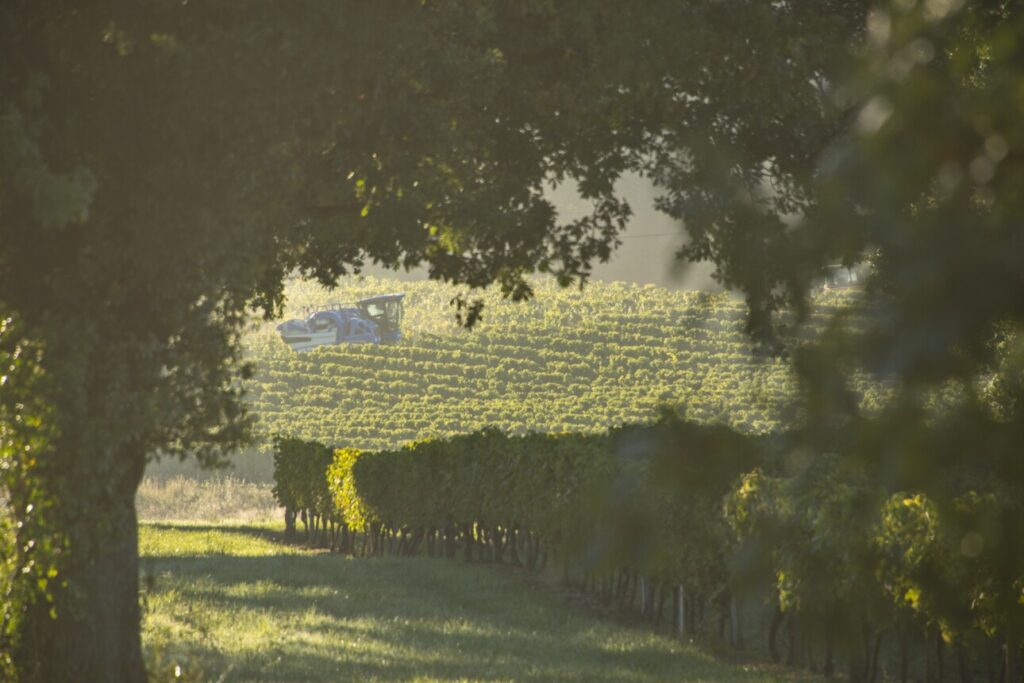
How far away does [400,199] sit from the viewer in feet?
43.1

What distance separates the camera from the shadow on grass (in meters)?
15.4

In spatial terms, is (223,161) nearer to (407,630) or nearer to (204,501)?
(407,630)

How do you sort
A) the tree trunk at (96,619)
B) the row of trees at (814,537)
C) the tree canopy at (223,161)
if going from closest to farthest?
the row of trees at (814,537)
the tree canopy at (223,161)
the tree trunk at (96,619)

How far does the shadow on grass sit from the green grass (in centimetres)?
2

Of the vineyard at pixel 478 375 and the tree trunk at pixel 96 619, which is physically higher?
the vineyard at pixel 478 375

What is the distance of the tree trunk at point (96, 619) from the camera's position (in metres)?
10.5

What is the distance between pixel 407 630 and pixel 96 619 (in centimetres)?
849

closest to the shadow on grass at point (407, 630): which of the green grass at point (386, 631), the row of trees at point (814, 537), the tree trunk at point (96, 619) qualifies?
the green grass at point (386, 631)

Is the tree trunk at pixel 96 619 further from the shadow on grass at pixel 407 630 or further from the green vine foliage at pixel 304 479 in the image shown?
the green vine foliage at pixel 304 479

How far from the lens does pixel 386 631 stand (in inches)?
734

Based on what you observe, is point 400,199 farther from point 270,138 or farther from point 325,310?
point 325,310

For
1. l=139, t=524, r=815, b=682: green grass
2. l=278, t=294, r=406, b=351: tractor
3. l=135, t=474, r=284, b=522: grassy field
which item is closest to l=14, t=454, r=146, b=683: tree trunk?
l=139, t=524, r=815, b=682: green grass

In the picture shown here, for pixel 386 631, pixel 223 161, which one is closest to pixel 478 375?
pixel 386 631

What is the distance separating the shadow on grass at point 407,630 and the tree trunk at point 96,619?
10.7ft
